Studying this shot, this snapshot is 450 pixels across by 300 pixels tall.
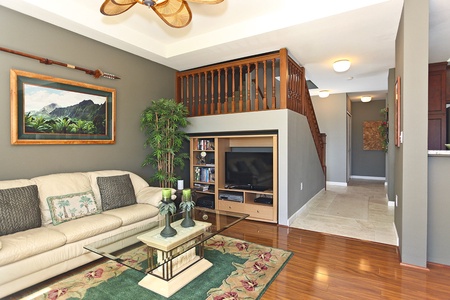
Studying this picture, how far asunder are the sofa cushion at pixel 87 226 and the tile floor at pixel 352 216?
2570mm

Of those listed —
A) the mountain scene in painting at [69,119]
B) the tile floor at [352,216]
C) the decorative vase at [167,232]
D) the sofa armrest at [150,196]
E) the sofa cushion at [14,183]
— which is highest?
the mountain scene in painting at [69,119]

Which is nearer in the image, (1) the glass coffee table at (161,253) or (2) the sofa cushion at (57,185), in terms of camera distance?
(1) the glass coffee table at (161,253)

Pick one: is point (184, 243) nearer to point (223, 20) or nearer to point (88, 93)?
point (88, 93)

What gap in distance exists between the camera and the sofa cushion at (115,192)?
3.04m

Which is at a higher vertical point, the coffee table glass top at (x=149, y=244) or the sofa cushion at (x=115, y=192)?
the sofa cushion at (x=115, y=192)

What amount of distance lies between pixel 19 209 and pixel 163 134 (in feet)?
6.84

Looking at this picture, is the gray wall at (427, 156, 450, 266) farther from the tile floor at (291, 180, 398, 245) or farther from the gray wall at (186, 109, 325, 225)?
the gray wall at (186, 109, 325, 225)

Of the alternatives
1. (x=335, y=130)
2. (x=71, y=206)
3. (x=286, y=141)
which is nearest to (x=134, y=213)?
(x=71, y=206)

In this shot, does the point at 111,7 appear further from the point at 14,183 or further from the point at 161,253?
the point at 161,253

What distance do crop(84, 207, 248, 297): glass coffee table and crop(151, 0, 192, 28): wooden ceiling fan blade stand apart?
6.86ft

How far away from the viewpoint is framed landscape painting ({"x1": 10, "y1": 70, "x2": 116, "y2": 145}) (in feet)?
8.96

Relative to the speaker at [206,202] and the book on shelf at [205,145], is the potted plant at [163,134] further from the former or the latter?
the speaker at [206,202]

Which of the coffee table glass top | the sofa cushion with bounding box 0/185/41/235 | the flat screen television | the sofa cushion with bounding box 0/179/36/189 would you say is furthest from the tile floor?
the sofa cushion with bounding box 0/179/36/189

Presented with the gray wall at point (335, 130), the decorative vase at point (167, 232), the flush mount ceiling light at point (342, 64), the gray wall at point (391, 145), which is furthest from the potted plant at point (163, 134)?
the gray wall at point (335, 130)
